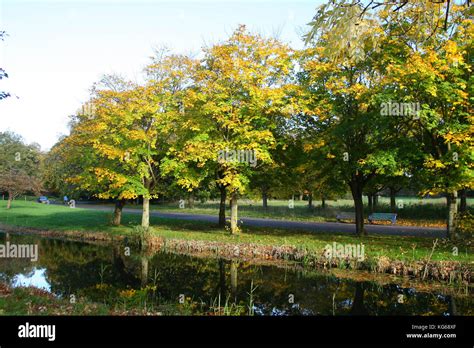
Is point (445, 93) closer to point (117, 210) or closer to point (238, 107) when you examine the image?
point (238, 107)

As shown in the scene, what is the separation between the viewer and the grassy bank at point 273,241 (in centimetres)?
1634

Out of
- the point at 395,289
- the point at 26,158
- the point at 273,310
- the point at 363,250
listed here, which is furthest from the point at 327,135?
the point at 26,158

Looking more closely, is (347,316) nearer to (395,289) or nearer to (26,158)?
(395,289)

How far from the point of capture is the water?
1251 centimetres

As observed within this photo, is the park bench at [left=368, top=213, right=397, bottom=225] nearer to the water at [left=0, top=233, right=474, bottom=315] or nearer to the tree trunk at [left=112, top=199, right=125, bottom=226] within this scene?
the water at [left=0, top=233, right=474, bottom=315]

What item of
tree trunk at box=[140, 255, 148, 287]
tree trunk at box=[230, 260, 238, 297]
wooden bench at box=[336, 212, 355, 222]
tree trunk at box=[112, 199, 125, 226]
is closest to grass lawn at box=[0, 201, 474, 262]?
tree trunk at box=[112, 199, 125, 226]

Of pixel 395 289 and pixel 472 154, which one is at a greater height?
pixel 472 154

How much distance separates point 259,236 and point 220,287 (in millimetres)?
8576

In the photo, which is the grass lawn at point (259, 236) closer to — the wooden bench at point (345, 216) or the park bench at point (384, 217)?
the park bench at point (384, 217)

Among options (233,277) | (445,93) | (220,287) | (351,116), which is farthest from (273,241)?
(445,93)

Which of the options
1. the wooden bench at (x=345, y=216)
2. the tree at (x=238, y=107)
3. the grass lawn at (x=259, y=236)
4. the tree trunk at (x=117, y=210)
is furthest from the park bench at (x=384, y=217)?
the tree trunk at (x=117, y=210)

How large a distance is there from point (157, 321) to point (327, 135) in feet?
49.3

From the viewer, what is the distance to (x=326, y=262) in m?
17.1

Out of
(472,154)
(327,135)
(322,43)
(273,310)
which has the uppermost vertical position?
(322,43)
